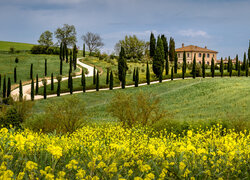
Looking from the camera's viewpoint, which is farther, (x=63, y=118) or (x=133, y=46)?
(x=133, y=46)

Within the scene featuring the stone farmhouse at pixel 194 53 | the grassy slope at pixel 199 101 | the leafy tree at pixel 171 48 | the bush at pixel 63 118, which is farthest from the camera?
the stone farmhouse at pixel 194 53

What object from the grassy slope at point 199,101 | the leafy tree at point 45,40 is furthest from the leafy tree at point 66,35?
the grassy slope at point 199,101

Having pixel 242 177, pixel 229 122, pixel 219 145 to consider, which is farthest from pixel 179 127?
pixel 242 177

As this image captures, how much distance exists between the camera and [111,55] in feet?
365

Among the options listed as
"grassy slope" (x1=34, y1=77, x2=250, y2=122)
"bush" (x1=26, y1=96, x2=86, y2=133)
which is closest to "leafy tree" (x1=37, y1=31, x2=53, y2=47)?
"grassy slope" (x1=34, y1=77, x2=250, y2=122)

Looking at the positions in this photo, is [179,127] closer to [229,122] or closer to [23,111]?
[229,122]

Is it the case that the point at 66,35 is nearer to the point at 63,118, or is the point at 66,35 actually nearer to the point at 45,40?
the point at 45,40

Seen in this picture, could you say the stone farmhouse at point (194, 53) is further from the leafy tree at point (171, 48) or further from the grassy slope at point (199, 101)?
the grassy slope at point (199, 101)

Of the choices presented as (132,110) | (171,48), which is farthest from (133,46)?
(132,110)

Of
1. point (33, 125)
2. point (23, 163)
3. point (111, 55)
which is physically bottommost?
point (33, 125)

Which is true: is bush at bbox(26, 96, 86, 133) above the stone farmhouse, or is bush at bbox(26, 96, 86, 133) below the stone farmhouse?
below

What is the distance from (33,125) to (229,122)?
1861cm

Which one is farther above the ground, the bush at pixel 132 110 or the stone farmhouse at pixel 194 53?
the stone farmhouse at pixel 194 53

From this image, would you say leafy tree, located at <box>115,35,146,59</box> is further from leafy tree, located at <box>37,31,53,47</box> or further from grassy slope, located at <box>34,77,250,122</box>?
grassy slope, located at <box>34,77,250,122</box>
